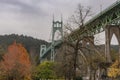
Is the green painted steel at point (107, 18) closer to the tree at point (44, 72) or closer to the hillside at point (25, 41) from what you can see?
the tree at point (44, 72)

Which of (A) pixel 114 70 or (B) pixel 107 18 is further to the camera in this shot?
(B) pixel 107 18

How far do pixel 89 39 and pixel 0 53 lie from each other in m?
55.3

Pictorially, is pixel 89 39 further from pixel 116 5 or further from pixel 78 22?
pixel 116 5

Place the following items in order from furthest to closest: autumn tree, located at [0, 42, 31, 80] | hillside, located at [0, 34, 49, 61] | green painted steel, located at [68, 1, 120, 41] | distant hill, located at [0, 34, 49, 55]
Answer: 1. distant hill, located at [0, 34, 49, 55]
2. hillside, located at [0, 34, 49, 61]
3. green painted steel, located at [68, 1, 120, 41]
4. autumn tree, located at [0, 42, 31, 80]

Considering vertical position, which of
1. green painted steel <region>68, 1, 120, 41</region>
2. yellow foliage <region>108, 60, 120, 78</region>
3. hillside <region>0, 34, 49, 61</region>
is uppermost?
hillside <region>0, 34, 49, 61</region>

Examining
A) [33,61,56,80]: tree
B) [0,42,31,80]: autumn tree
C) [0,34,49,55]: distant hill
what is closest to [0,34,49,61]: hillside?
[0,34,49,55]: distant hill

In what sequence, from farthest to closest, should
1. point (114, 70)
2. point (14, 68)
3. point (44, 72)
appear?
point (44, 72) < point (14, 68) < point (114, 70)

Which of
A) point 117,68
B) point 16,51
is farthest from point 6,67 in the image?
point 117,68

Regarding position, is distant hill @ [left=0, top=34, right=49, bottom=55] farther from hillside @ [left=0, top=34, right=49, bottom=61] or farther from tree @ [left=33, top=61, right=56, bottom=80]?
tree @ [left=33, top=61, right=56, bottom=80]

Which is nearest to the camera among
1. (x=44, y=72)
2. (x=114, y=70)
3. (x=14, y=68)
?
(x=114, y=70)

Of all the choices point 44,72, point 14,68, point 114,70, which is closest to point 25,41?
point 44,72

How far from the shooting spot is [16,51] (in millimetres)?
66688

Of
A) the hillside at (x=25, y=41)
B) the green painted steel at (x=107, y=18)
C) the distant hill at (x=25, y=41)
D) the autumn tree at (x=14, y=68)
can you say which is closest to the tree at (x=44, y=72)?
the autumn tree at (x=14, y=68)

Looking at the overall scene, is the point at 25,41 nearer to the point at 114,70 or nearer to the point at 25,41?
the point at 25,41
